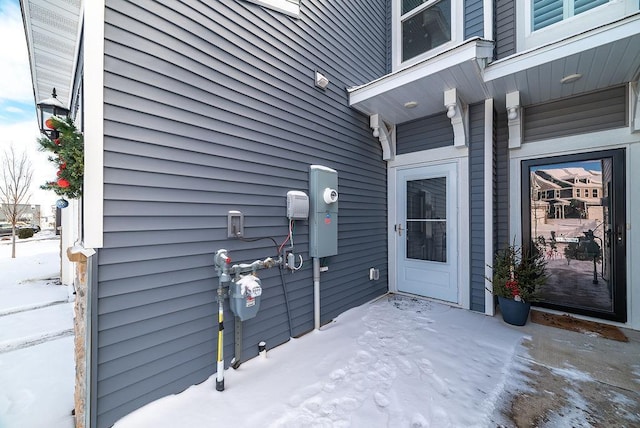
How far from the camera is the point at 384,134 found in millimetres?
4129

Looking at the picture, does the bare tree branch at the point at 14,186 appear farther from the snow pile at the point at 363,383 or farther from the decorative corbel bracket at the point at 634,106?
the decorative corbel bracket at the point at 634,106

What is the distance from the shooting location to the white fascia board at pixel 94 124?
1.49 metres

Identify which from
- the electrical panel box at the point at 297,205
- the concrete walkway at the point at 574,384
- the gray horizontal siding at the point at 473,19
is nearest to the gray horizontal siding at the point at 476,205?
the concrete walkway at the point at 574,384

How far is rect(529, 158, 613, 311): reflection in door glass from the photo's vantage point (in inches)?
123

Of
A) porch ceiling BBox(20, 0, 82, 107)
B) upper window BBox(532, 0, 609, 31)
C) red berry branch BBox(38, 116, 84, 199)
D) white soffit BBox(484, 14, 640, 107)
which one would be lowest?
red berry branch BBox(38, 116, 84, 199)

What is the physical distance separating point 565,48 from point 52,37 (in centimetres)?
523

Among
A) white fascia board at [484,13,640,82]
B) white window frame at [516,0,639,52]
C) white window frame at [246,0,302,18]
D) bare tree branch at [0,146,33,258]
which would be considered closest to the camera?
white fascia board at [484,13,640,82]

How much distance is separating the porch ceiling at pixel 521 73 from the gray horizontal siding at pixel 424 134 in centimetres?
24

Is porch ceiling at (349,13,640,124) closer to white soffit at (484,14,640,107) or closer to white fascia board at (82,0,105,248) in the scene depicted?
white soffit at (484,14,640,107)

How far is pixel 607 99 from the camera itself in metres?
3.00

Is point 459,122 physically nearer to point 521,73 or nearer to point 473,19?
point 521,73

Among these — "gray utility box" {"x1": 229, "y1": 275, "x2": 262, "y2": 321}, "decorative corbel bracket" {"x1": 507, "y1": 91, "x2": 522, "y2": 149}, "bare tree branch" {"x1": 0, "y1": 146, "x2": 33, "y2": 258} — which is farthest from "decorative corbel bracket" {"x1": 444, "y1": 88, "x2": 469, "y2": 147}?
"bare tree branch" {"x1": 0, "y1": 146, "x2": 33, "y2": 258}

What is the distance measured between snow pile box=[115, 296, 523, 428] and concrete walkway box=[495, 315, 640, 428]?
5.0 inches

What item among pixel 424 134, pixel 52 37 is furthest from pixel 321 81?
pixel 52 37
